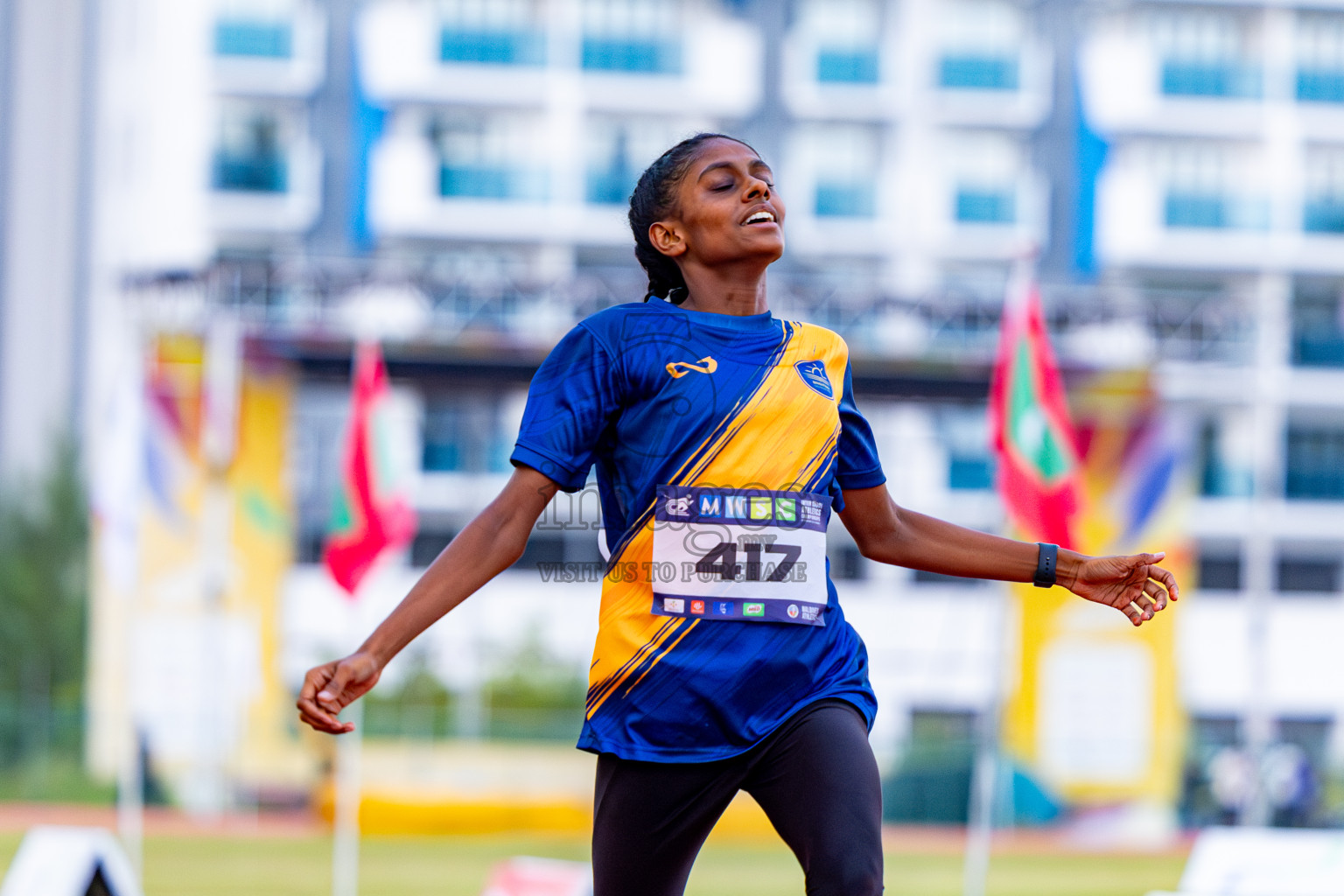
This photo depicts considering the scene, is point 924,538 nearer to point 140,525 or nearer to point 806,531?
point 806,531

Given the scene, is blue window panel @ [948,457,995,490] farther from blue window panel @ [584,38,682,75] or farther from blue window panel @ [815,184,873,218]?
blue window panel @ [584,38,682,75]

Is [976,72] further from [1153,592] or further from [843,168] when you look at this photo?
[1153,592]

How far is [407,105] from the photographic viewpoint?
36938mm

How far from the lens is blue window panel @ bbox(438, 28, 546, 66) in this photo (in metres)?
37.2

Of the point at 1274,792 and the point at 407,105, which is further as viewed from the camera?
the point at 407,105

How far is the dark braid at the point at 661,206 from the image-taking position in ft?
10.0

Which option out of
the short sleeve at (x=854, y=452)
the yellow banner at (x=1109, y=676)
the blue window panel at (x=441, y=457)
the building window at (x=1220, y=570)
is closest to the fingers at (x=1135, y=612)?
the short sleeve at (x=854, y=452)

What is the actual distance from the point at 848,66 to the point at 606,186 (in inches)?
244

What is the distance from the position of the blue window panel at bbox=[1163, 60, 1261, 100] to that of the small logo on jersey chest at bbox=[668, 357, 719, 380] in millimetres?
37471

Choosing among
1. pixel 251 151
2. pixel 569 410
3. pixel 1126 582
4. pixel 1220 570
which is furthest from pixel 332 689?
pixel 251 151

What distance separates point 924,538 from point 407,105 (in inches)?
1385

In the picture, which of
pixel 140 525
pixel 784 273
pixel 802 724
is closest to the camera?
pixel 802 724

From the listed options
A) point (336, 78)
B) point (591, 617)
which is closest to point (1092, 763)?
point (591, 617)

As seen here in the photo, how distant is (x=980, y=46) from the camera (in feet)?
125
